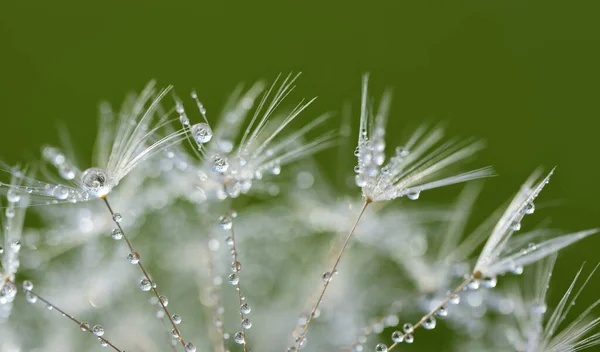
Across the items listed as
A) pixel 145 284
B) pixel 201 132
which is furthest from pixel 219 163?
pixel 145 284

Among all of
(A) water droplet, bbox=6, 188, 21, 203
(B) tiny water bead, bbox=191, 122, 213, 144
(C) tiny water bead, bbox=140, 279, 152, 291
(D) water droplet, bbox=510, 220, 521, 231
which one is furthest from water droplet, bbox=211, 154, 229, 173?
(D) water droplet, bbox=510, 220, 521, 231

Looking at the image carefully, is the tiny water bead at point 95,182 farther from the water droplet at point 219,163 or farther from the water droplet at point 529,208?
the water droplet at point 529,208

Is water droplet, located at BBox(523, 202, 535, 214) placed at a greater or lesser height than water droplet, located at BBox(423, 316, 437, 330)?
greater

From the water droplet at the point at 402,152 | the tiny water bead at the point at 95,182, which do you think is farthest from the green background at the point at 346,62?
the tiny water bead at the point at 95,182

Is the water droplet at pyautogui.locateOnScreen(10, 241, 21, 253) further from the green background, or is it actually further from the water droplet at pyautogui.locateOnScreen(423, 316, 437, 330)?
the green background

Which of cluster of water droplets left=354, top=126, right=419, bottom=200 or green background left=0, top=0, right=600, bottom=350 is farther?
green background left=0, top=0, right=600, bottom=350

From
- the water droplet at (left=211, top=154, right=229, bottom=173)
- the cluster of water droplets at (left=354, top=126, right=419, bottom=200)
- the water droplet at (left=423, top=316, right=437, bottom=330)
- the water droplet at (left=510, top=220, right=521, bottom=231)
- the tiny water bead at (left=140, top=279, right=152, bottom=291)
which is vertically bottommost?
the water droplet at (left=423, top=316, right=437, bottom=330)

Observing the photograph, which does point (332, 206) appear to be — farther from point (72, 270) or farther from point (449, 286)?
point (72, 270)
